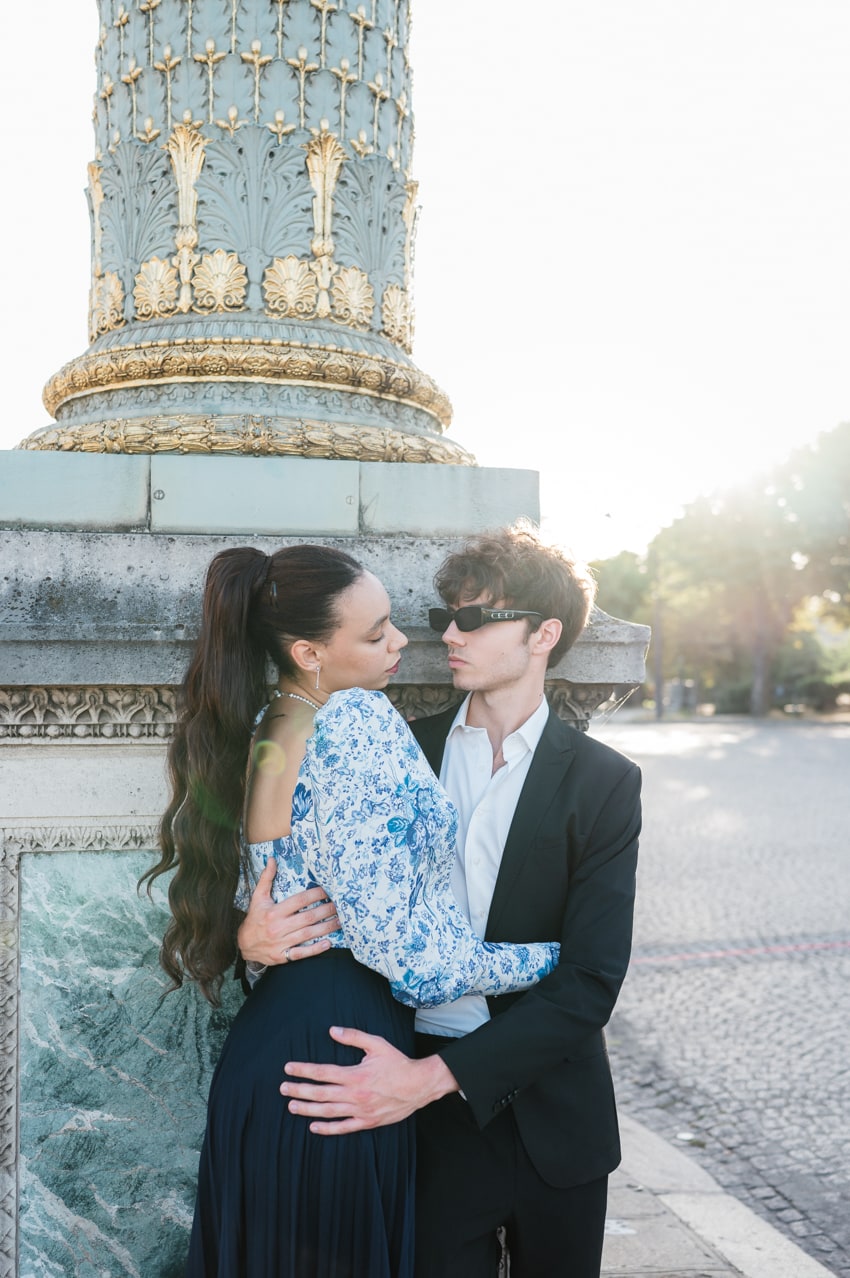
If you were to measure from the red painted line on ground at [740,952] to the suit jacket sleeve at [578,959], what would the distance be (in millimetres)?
5484

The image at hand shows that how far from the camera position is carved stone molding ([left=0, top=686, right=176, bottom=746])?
2.49 metres

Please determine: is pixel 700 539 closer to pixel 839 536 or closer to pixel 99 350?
pixel 839 536

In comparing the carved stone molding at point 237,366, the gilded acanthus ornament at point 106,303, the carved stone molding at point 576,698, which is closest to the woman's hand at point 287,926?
the carved stone molding at point 576,698

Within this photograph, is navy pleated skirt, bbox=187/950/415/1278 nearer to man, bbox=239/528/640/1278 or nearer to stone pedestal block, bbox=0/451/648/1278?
man, bbox=239/528/640/1278

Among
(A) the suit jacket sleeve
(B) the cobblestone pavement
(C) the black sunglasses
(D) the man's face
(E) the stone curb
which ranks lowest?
(B) the cobblestone pavement

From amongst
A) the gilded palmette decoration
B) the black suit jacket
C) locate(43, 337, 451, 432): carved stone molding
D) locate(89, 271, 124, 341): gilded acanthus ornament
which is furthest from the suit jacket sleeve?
locate(89, 271, 124, 341): gilded acanthus ornament

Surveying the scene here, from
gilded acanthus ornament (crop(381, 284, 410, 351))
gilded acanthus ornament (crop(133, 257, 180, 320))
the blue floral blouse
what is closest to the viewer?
the blue floral blouse

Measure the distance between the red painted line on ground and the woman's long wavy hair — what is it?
19.0ft

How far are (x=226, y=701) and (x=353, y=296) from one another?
5.62ft

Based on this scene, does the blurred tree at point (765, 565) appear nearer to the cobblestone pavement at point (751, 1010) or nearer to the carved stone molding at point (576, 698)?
the cobblestone pavement at point (751, 1010)

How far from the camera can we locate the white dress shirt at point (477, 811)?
88.4 inches

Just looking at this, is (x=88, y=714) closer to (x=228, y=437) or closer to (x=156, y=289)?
(x=228, y=437)

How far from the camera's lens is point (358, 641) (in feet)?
7.09

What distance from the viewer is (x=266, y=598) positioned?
2.12 m
